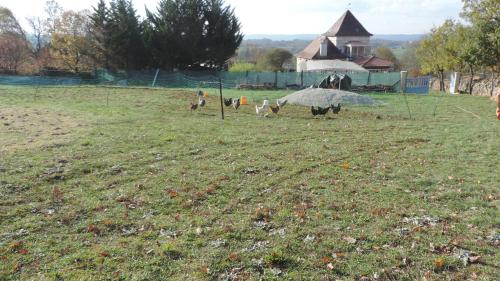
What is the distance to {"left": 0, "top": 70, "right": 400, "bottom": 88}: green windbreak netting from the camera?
3206cm

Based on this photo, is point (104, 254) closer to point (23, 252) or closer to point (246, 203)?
point (23, 252)

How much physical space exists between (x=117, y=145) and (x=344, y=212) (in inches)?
258

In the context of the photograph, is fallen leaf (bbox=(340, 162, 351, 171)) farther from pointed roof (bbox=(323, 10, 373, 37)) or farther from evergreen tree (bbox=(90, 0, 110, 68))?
pointed roof (bbox=(323, 10, 373, 37))

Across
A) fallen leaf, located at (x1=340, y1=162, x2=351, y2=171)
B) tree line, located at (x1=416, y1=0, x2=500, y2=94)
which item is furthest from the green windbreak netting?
fallen leaf, located at (x1=340, y1=162, x2=351, y2=171)

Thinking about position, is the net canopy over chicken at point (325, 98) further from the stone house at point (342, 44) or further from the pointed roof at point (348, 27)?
the pointed roof at point (348, 27)

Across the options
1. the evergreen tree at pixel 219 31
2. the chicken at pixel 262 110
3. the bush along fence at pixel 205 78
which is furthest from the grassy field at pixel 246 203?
the evergreen tree at pixel 219 31

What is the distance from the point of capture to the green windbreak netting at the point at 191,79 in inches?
1262

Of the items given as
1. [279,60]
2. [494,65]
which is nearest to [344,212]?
[494,65]

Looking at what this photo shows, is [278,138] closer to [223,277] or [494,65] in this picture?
[223,277]

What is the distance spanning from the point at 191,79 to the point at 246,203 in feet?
94.2

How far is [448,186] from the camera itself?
7.82 meters

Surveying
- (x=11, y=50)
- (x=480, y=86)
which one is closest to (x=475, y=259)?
(x=480, y=86)

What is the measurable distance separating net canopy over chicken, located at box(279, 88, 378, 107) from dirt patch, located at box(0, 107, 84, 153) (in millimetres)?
9975

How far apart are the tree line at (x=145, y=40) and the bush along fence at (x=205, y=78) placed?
7.85ft
